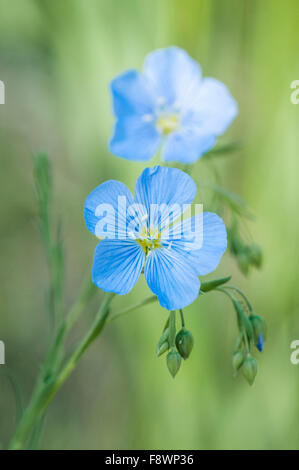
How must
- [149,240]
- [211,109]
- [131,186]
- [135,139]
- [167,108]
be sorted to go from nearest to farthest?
1. [149,240]
2. [135,139]
3. [211,109]
4. [167,108]
5. [131,186]

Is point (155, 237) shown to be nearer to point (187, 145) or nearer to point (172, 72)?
point (187, 145)

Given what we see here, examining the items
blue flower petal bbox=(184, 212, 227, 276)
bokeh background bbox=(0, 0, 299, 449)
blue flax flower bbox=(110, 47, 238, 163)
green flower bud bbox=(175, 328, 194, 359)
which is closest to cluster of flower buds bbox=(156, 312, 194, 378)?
green flower bud bbox=(175, 328, 194, 359)

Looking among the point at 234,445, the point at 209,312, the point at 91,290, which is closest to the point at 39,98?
the point at 209,312

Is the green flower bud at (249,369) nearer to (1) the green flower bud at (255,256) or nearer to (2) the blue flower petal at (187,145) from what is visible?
(1) the green flower bud at (255,256)

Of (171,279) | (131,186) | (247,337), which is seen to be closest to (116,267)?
(171,279)

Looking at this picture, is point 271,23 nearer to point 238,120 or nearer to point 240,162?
point 238,120

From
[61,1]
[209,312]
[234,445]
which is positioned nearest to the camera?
[234,445]

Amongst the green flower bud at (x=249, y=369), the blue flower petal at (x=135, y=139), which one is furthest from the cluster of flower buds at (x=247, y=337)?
the blue flower petal at (x=135, y=139)
